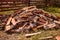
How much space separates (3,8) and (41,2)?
3.37m

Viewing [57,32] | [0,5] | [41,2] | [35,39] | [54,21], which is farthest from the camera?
[41,2]

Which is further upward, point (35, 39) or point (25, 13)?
point (25, 13)

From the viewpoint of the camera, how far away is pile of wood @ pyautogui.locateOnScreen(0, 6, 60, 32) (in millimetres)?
9852

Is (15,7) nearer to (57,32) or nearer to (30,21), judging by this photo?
(30,21)

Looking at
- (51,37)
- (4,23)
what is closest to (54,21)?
(51,37)

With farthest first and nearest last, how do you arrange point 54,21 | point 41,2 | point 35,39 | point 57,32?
point 41,2, point 54,21, point 57,32, point 35,39

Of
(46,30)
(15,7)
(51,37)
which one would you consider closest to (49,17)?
(46,30)

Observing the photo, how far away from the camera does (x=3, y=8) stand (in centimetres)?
1405

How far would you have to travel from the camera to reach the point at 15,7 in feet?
47.1

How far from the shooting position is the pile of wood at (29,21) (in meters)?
9.85

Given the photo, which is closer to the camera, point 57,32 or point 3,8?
point 57,32

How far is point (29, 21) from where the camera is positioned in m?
10.2

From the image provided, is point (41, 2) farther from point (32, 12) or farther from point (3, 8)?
point (32, 12)

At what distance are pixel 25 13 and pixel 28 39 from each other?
2.46m
